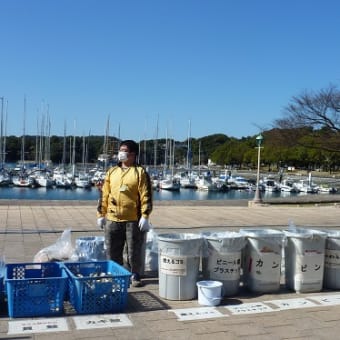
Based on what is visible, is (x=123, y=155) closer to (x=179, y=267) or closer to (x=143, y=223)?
(x=143, y=223)

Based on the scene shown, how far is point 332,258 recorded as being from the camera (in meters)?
7.21

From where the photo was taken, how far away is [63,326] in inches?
212

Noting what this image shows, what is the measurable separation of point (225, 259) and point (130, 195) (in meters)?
1.54

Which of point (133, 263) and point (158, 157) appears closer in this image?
point (133, 263)

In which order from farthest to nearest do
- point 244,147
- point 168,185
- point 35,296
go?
point 244,147
point 168,185
point 35,296

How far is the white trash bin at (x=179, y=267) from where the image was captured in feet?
21.2

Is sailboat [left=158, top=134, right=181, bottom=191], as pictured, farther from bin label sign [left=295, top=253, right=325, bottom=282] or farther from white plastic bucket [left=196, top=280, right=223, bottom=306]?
white plastic bucket [left=196, top=280, right=223, bottom=306]

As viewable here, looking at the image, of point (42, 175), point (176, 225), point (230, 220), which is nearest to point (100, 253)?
point (176, 225)

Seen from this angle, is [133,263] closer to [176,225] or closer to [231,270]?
[231,270]

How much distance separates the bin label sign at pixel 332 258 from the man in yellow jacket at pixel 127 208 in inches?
99.3

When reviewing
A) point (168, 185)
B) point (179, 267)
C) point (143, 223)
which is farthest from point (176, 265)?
point (168, 185)

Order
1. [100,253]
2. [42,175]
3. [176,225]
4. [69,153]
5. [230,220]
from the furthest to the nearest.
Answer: [69,153]
[42,175]
[230,220]
[176,225]
[100,253]

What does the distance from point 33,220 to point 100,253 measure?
743 cm

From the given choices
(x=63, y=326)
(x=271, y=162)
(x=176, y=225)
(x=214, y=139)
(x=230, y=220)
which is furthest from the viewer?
(x=214, y=139)
